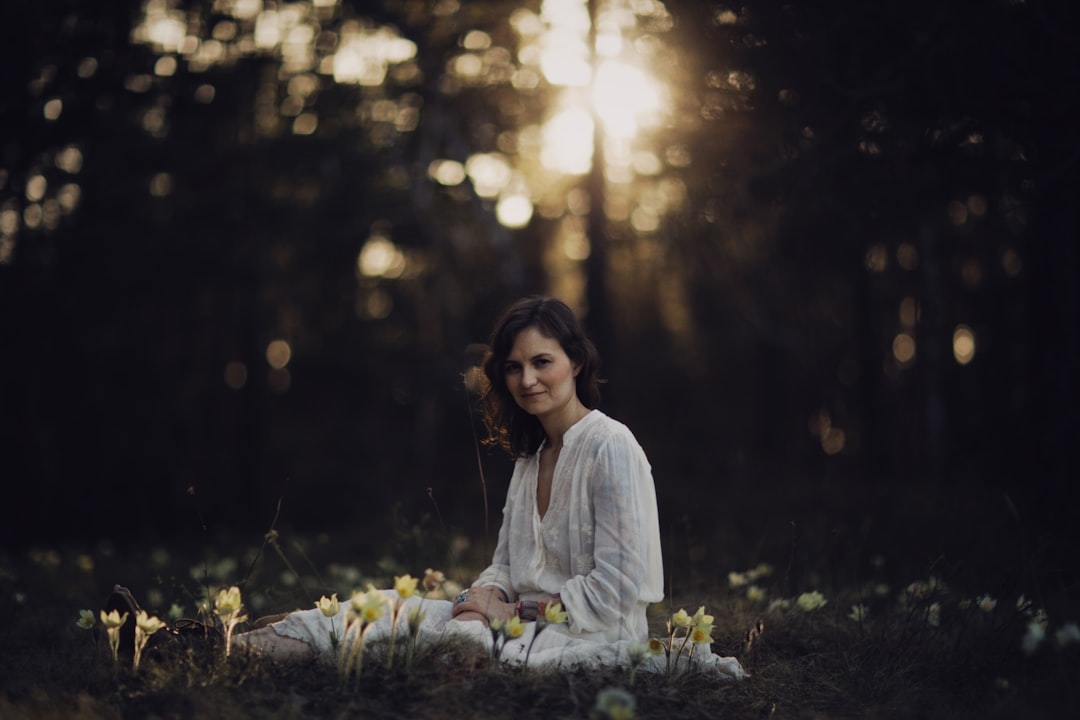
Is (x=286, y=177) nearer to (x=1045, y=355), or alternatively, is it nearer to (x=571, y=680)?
(x=1045, y=355)

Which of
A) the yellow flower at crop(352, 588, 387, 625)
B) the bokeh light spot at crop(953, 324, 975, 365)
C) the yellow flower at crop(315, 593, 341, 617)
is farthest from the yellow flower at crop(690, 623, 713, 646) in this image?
the bokeh light spot at crop(953, 324, 975, 365)

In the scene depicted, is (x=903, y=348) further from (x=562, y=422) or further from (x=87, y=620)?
(x=87, y=620)

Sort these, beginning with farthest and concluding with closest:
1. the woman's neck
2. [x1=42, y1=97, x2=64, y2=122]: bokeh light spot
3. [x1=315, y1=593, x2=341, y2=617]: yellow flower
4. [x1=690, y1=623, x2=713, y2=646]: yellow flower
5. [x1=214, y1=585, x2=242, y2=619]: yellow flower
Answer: [x1=42, y1=97, x2=64, y2=122]: bokeh light spot
the woman's neck
[x1=690, y1=623, x2=713, y2=646]: yellow flower
[x1=315, y1=593, x2=341, y2=617]: yellow flower
[x1=214, y1=585, x2=242, y2=619]: yellow flower

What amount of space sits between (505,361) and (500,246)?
928 cm

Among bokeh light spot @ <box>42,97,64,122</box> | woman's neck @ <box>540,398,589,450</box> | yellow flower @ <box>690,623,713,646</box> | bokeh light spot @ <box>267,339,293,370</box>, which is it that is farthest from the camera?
bokeh light spot @ <box>267,339,293,370</box>

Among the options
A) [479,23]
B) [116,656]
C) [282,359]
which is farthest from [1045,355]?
[282,359]

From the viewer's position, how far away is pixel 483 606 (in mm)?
3611

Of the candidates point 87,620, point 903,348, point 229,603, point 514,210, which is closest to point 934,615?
point 229,603

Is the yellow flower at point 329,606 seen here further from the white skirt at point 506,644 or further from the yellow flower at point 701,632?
the yellow flower at point 701,632

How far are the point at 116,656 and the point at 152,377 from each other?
12784 mm

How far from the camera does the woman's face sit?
144 inches

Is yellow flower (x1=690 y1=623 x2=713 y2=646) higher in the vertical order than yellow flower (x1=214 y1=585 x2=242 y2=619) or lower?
lower

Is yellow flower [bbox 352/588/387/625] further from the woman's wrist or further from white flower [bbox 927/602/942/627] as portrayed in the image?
white flower [bbox 927/602/942/627]

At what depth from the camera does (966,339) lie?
75.5ft
